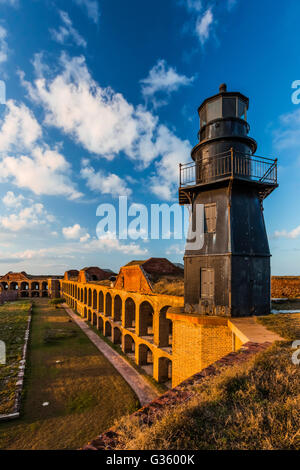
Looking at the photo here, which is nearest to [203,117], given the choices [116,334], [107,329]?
[116,334]

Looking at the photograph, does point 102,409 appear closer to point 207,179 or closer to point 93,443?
point 93,443

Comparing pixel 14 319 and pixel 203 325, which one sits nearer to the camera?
pixel 203 325

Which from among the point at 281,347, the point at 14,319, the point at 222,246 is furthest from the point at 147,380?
the point at 14,319

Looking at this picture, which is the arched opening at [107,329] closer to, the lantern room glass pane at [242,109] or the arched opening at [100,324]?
the arched opening at [100,324]

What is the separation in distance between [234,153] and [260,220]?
390 cm

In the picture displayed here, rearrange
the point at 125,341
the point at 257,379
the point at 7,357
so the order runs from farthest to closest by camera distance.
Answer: the point at 125,341 → the point at 7,357 → the point at 257,379

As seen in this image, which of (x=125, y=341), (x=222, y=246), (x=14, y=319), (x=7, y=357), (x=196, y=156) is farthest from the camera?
(x=14, y=319)

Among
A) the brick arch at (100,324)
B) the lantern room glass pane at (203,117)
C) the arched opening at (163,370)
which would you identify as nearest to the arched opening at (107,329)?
the brick arch at (100,324)

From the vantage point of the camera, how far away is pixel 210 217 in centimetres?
1214

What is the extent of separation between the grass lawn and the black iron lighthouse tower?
25.9 feet

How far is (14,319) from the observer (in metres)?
36.2

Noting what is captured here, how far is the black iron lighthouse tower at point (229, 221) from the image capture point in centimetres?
1106

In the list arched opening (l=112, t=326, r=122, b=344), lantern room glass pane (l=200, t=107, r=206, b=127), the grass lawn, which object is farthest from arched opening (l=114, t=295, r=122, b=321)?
lantern room glass pane (l=200, t=107, r=206, b=127)

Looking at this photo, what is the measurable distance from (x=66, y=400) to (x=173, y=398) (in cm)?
1306
